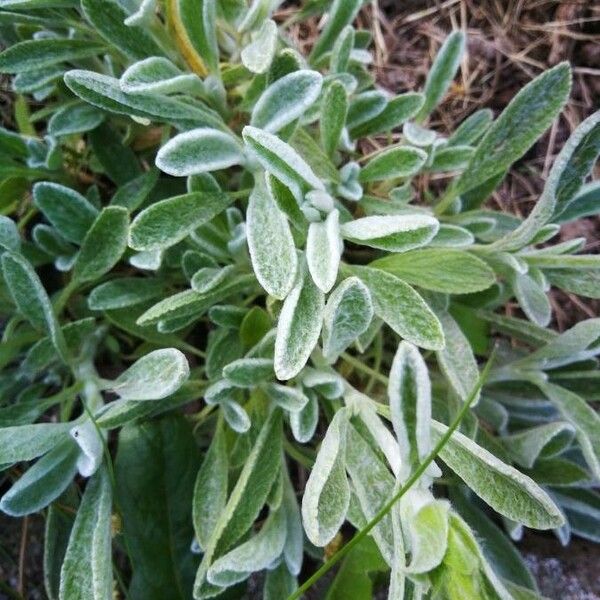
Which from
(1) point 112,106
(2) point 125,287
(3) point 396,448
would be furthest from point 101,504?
(1) point 112,106

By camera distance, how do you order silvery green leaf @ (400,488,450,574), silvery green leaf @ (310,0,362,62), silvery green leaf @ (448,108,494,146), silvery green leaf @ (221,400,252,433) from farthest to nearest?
1. silvery green leaf @ (448,108,494,146)
2. silvery green leaf @ (310,0,362,62)
3. silvery green leaf @ (221,400,252,433)
4. silvery green leaf @ (400,488,450,574)

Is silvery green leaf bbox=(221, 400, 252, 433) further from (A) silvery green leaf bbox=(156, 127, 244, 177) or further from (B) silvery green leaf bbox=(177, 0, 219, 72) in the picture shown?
(B) silvery green leaf bbox=(177, 0, 219, 72)

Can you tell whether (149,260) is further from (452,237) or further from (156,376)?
(452,237)

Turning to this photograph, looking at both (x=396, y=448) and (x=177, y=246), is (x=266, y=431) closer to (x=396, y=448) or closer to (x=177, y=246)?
(x=396, y=448)

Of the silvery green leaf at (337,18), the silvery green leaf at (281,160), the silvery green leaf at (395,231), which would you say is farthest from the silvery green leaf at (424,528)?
the silvery green leaf at (337,18)

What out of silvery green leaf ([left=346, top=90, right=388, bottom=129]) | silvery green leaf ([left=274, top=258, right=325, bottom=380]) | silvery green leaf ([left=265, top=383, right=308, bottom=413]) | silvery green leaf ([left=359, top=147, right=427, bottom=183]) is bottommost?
silvery green leaf ([left=265, top=383, right=308, bottom=413])

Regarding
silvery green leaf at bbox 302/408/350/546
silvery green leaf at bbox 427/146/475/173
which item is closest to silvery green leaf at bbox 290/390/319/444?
silvery green leaf at bbox 302/408/350/546
